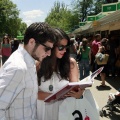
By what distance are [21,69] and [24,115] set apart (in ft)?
1.08

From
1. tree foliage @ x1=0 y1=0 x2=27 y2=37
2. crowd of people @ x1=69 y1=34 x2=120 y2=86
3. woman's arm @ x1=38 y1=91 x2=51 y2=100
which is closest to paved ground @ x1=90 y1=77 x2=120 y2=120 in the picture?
crowd of people @ x1=69 y1=34 x2=120 y2=86

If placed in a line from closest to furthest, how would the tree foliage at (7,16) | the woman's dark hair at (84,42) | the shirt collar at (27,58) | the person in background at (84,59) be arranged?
the shirt collar at (27,58) → the woman's dark hair at (84,42) → the person in background at (84,59) → the tree foliage at (7,16)

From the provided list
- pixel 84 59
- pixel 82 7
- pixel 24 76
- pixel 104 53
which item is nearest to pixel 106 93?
pixel 84 59

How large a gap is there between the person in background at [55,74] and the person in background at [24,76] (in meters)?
0.63

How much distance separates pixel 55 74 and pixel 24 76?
1.06 m

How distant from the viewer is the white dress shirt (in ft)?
5.52

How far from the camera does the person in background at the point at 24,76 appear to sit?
1.69 metres

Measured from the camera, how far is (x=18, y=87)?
172 centimetres

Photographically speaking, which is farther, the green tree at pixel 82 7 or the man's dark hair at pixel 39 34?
the green tree at pixel 82 7

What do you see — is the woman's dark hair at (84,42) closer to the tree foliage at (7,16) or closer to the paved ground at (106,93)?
the paved ground at (106,93)

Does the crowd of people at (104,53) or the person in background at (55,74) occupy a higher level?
the person in background at (55,74)

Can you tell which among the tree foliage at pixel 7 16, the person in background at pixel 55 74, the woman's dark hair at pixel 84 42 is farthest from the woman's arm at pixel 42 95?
the tree foliage at pixel 7 16

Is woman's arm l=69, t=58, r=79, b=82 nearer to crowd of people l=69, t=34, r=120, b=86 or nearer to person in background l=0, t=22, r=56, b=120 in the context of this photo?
person in background l=0, t=22, r=56, b=120

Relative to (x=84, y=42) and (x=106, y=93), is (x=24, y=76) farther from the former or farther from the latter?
(x=84, y=42)
